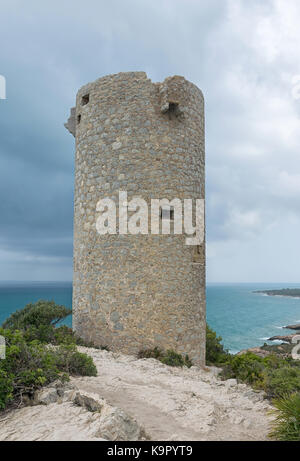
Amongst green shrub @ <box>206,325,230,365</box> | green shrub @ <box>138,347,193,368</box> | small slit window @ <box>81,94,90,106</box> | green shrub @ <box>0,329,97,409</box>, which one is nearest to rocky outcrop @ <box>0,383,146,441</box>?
green shrub @ <box>0,329,97,409</box>

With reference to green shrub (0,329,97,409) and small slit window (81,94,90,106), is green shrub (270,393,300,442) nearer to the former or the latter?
green shrub (0,329,97,409)

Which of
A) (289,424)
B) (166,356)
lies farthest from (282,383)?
(166,356)

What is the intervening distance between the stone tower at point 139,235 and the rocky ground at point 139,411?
190 centimetres

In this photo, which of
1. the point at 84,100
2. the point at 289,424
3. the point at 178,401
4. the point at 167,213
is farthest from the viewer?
the point at 84,100

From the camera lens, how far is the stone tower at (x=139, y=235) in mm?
8352

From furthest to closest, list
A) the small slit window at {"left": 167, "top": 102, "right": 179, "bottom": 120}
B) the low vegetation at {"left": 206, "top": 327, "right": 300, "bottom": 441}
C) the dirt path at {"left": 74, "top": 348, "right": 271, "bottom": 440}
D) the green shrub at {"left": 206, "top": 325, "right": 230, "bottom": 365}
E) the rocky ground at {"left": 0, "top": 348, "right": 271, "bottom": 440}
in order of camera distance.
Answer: the green shrub at {"left": 206, "top": 325, "right": 230, "bottom": 365}, the small slit window at {"left": 167, "top": 102, "right": 179, "bottom": 120}, the dirt path at {"left": 74, "top": 348, "right": 271, "bottom": 440}, the low vegetation at {"left": 206, "top": 327, "right": 300, "bottom": 441}, the rocky ground at {"left": 0, "top": 348, "right": 271, "bottom": 440}

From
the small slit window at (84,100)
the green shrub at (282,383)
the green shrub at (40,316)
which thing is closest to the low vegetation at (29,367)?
the green shrub at (282,383)

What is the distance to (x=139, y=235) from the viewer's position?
27.8 ft

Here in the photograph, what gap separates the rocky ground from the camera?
3.57 m

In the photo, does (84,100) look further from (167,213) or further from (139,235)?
(139,235)

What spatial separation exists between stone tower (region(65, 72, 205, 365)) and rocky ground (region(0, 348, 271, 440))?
1.90m

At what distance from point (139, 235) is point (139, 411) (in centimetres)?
458
